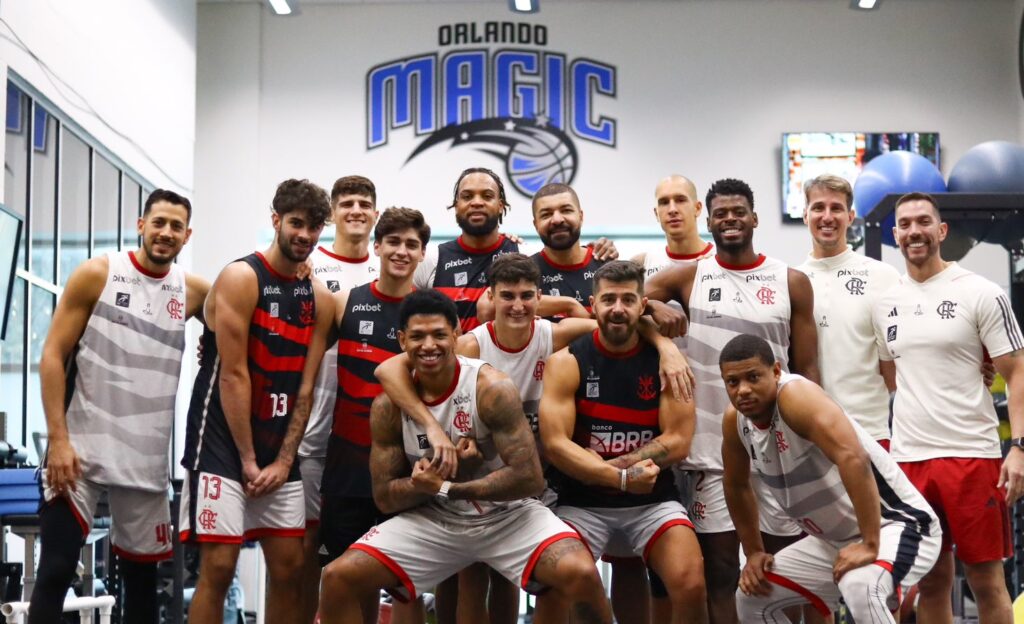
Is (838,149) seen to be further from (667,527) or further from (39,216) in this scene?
(667,527)

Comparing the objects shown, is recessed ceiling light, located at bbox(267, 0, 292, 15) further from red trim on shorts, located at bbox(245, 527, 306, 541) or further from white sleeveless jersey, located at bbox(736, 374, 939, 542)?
white sleeveless jersey, located at bbox(736, 374, 939, 542)

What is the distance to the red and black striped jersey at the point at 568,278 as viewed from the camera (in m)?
5.32

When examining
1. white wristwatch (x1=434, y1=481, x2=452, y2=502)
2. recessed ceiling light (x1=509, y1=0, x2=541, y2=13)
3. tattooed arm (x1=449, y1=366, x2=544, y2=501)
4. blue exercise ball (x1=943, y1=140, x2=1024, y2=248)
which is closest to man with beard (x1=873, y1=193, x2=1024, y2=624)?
tattooed arm (x1=449, y1=366, x2=544, y2=501)

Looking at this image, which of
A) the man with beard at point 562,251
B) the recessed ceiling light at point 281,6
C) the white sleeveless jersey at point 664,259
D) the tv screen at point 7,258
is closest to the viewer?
the man with beard at point 562,251

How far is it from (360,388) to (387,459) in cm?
51

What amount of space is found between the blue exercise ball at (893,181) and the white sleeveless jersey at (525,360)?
450 cm

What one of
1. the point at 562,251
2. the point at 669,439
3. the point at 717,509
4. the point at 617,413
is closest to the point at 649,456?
the point at 669,439

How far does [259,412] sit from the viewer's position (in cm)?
492

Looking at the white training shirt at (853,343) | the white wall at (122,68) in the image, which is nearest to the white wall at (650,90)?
the white wall at (122,68)

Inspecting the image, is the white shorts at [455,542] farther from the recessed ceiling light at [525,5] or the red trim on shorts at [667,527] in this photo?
the recessed ceiling light at [525,5]

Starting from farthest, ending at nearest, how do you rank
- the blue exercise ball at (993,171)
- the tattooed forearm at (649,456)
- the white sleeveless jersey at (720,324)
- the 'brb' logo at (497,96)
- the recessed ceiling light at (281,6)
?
1. the 'brb' logo at (497,96)
2. the recessed ceiling light at (281,6)
3. the blue exercise ball at (993,171)
4. the white sleeveless jersey at (720,324)
5. the tattooed forearm at (649,456)

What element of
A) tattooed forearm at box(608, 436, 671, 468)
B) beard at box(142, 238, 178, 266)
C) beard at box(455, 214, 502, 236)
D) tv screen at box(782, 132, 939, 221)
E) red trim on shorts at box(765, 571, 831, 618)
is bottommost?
red trim on shorts at box(765, 571, 831, 618)

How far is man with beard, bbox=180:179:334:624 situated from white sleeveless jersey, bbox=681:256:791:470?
1646 millimetres

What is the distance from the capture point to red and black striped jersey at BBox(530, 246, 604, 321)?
5.32 metres
